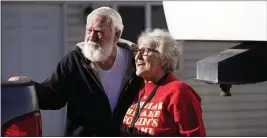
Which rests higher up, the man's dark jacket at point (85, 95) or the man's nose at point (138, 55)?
the man's nose at point (138, 55)

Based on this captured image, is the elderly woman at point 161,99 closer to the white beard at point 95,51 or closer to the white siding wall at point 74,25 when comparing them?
the white beard at point 95,51

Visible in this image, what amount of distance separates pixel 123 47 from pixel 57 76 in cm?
34

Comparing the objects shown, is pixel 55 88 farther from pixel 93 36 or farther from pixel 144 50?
pixel 144 50

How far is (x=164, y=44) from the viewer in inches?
181

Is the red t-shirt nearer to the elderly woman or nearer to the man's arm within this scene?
the elderly woman

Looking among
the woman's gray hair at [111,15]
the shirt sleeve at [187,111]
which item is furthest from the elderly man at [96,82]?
the shirt sleeve at [187,111]

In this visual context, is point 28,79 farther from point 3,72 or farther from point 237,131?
point 237,131

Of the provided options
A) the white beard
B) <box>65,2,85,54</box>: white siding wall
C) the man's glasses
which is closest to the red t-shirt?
the man's glasses

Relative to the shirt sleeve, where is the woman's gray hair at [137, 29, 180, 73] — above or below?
above

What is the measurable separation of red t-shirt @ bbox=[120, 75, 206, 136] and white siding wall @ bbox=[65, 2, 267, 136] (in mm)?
39

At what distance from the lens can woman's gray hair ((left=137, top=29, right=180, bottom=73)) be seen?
455 centimetres

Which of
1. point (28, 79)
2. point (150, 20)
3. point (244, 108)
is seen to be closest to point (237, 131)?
point (244, 108)

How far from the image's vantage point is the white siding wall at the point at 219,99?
14.8 feet

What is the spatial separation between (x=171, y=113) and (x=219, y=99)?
24 cm
